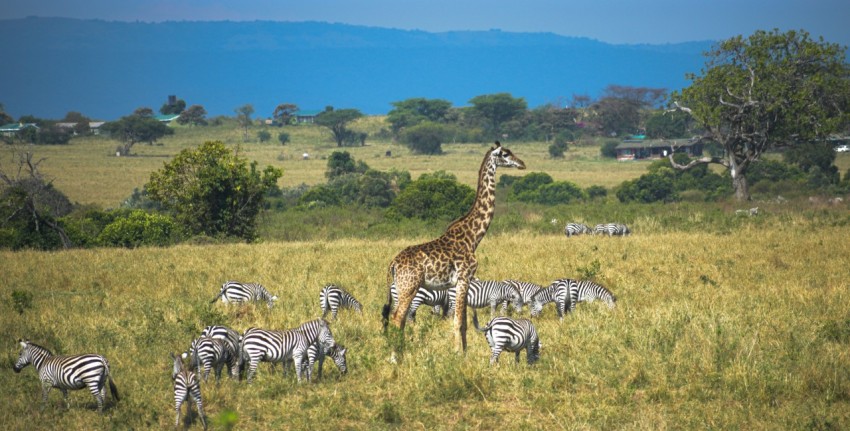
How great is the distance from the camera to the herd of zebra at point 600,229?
29.1 meters

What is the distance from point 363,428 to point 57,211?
130 ft

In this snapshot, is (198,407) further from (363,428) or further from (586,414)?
(586,414)

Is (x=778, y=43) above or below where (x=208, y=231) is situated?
above

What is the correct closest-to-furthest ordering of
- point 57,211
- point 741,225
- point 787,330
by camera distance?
point 787,330 → point 741,225 → point 57,211

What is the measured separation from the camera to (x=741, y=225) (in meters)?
30.0

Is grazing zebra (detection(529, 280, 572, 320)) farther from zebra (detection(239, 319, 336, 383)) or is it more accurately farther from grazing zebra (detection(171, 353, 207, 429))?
grazing zebra (detection(171, 353, 207, 429))

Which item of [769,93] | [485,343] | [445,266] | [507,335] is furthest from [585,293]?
[769,93]

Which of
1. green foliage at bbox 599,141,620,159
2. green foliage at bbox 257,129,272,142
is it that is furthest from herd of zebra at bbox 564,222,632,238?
green foliage at bbox 257,129,272,142

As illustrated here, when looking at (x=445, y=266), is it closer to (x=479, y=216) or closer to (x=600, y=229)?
(x=479, y=216)

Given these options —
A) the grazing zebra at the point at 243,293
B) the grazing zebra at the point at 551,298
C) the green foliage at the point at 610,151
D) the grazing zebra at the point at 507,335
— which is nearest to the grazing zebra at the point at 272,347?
the grazing zebra at the point at 507,335

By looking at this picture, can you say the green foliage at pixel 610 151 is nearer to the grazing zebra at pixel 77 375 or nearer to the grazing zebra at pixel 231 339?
the grazing zebra at pixel 231 339

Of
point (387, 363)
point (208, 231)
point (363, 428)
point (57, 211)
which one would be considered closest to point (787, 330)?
point (387, 363)

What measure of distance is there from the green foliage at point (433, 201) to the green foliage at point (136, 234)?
1174cm

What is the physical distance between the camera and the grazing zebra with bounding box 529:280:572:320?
51.3 feet
